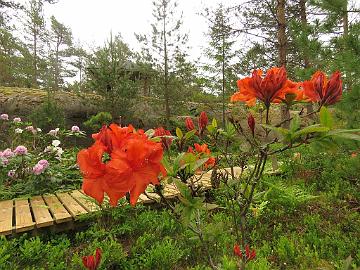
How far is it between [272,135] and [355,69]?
3.72 metres

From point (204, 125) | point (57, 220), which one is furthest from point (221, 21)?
point (204, 125)

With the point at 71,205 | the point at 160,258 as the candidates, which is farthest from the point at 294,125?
the point at 71,205

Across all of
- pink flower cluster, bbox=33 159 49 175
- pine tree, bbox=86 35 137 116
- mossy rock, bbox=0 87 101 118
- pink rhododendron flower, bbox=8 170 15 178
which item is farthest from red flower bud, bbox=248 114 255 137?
mossy rock, bbox=0 87 101 118

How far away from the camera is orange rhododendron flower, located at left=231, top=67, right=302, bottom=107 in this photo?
2.97ft

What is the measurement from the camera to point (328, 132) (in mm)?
766

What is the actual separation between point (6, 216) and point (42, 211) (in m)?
0.41

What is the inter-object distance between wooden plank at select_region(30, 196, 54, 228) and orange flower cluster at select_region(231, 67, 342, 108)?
10.3ft

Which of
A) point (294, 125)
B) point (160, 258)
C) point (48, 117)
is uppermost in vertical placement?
point (48, 117)

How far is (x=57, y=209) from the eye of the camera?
3.76 metres

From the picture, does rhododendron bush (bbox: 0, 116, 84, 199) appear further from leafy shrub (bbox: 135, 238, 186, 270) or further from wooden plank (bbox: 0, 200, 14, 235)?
leafy shrub (bbox: 135, 238, 186, 270)

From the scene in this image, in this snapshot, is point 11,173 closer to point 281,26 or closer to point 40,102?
point 40,102

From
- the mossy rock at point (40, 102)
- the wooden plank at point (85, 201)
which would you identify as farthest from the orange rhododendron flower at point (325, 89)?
the mossy rock at point (40, 102)

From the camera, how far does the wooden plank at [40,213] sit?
127 inches

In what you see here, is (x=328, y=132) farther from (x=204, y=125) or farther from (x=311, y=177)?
(x=311, y=177)
